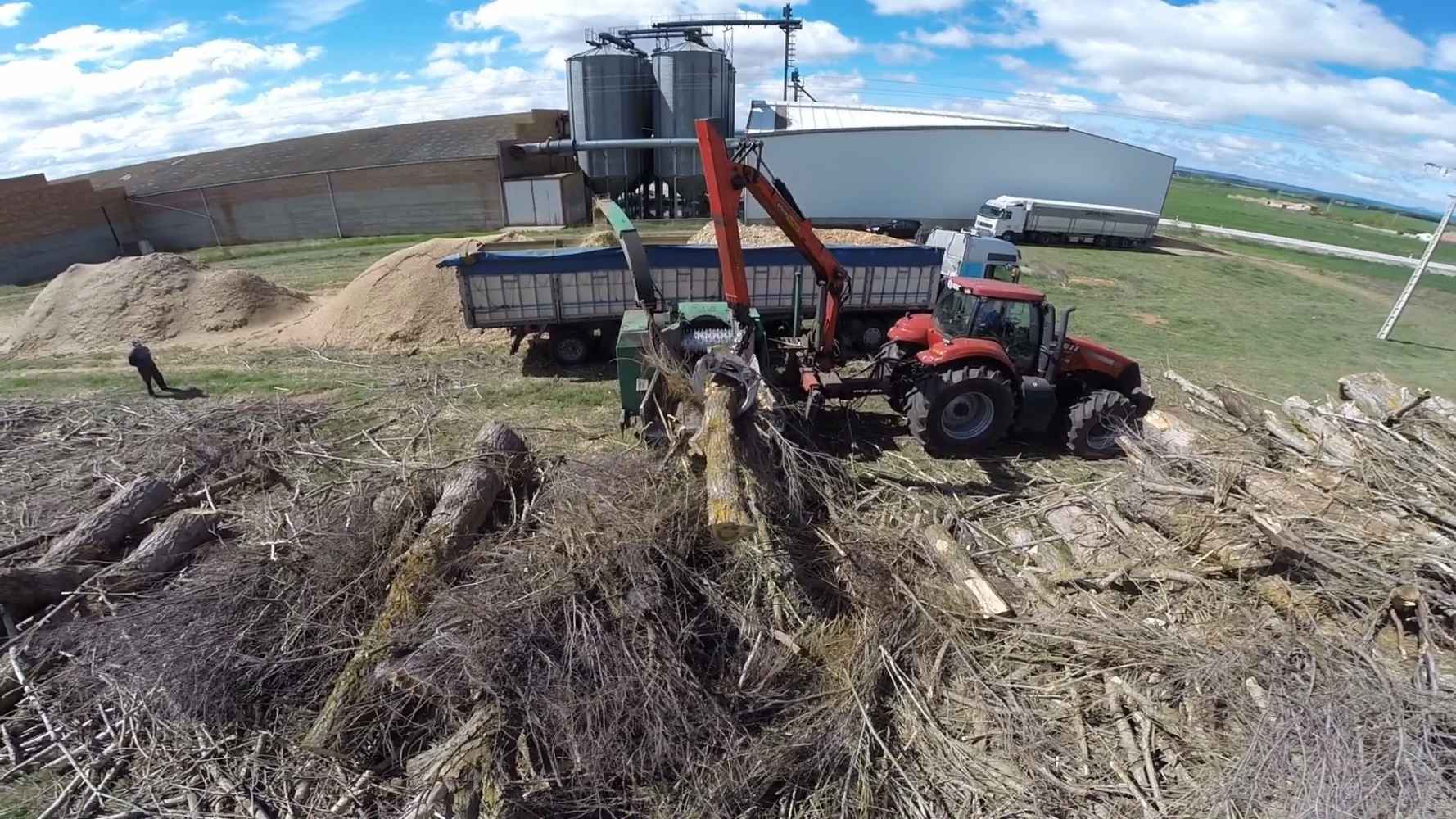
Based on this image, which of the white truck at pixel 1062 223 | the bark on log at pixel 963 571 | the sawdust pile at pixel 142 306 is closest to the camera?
the bark on log at pixel 963 571

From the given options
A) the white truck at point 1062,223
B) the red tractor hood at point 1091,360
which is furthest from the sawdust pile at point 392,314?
the white truck at point 1062,223

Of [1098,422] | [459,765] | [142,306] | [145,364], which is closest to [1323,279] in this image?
[1098,422]

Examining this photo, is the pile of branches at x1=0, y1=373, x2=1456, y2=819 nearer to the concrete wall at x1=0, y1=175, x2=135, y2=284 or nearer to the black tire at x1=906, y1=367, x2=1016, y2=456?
the black tire at x1=906, y1=367, x2=1016, y2=456

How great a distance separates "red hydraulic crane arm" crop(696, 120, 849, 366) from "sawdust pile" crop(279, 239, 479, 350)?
6.88 meters

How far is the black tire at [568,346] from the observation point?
11695 millimetres

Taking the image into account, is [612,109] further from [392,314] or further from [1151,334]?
[1151,334]

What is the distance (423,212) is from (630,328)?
24668mm

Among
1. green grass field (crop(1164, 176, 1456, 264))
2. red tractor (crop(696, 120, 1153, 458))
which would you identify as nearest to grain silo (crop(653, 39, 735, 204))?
red tractor (crop(696, 120, 1153, 458))

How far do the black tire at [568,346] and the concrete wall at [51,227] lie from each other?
72.2ft

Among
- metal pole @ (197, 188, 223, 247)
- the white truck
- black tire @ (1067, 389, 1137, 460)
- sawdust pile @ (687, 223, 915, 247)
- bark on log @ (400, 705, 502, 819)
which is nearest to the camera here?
bark on log @ (400, 705, 502, 819)

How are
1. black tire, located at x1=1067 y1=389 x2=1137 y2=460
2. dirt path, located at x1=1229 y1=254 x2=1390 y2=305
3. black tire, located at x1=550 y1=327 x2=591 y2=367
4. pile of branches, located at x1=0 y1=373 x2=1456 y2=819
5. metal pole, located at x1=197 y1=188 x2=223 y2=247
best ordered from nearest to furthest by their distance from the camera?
1. pile of branches, located at x1=0 y1=373 x2=1456 y2=819
2. black tire, located at x1=1067 y1=389 x2=1137 y2=460
3. black tire, located at x1=550 y1=327 x2=591 y2=367
4. dirt path, located at x1=1229 y1=254 x2=1390 y2=305
5. metal pole, located at x1=197 y1=188 x2=223 y2=247

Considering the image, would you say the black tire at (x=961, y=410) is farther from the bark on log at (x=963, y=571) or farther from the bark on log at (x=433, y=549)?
the bark on log at (x=433, y=549)

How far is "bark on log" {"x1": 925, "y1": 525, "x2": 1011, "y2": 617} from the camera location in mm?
4863

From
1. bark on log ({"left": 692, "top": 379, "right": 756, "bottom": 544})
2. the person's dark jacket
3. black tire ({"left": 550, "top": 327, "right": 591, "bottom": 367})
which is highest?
bark on log ({"left": 692, "top": 379, "right": 756, "bottom": 544})
